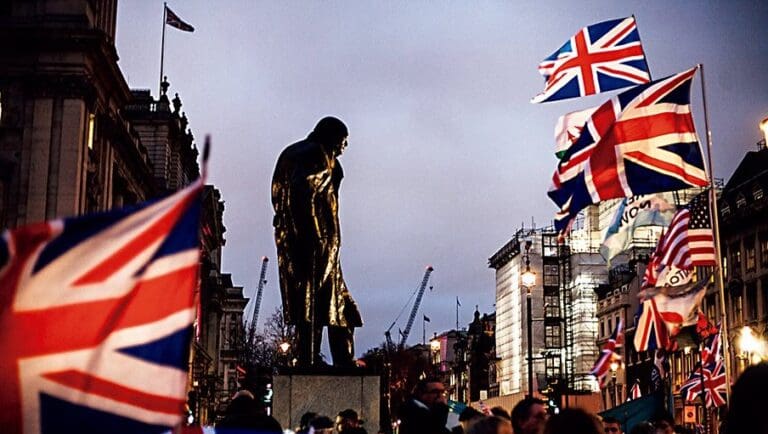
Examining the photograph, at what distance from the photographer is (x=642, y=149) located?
14.8 metres

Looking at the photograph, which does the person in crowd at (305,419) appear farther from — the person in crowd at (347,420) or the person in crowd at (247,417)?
the person in crowd at (247,417)

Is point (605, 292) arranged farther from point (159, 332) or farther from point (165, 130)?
point (159, 332)

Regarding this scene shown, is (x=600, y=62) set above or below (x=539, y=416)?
above

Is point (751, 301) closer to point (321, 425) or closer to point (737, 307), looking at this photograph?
point (737, 307)

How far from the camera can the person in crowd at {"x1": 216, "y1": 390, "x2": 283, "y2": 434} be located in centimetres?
713

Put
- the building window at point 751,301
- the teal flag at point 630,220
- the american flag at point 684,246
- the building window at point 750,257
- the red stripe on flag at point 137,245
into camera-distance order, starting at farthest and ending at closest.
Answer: the building window at point 750,257, the building window at point 751,301, the american flag at point 684,246, the teal flag at point 630,220, the red stripe on flag at point 137,245

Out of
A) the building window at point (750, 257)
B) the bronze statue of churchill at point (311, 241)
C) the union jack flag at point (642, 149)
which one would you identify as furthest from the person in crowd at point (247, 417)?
the building window at point (750, 257)

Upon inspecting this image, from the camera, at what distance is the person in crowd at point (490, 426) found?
5.68 meters

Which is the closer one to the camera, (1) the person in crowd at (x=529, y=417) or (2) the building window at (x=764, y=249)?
(1) the person in crowd at (x=529, y=417)

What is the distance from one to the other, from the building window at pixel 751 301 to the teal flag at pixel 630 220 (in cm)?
4154

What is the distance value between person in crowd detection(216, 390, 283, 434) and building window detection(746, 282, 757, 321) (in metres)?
53.8

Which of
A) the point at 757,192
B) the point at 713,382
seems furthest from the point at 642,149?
the point at 757,192

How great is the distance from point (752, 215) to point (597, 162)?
45767 mm

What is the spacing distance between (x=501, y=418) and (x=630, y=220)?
1283 centimetres
